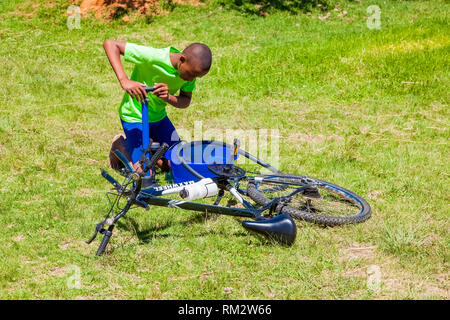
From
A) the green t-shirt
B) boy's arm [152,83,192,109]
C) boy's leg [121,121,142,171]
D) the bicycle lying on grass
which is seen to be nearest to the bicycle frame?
the bicycle lying on grass

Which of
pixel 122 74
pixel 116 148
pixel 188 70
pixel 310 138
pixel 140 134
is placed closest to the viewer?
pixel 122 74

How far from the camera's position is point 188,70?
4.83 metres

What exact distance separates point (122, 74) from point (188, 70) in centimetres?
60

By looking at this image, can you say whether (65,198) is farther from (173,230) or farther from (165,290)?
(165,290)

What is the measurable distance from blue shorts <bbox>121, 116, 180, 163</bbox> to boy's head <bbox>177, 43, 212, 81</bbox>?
40.6 inches

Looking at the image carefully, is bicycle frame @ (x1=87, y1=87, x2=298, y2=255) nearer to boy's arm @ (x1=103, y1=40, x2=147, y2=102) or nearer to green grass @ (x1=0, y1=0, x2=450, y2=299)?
boy's arm @ (x1=103, y1=40, x2=147, y2=102)

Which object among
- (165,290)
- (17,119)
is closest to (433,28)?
(17,119)

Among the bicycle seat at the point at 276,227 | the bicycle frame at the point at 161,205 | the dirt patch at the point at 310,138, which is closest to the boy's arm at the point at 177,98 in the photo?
the bicycle frame at the point at 161,205

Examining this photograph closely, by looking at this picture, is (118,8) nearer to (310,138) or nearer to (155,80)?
(310,138)

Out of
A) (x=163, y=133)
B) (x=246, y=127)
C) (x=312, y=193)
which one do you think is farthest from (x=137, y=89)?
(x=246, y=127)

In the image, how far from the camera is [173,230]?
15.7ft

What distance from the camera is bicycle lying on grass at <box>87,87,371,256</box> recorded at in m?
4.29

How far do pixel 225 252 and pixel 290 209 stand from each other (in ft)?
2.73

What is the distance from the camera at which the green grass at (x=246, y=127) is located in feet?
13.5
